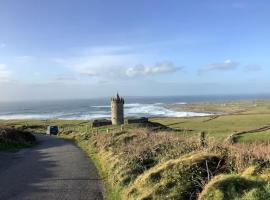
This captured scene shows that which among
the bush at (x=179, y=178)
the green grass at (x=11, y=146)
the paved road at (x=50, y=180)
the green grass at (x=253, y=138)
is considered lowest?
the green grass at (x=11, y=146)

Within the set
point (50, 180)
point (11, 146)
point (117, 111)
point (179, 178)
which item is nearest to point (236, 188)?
point (179, 178)

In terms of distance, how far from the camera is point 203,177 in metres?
11.3

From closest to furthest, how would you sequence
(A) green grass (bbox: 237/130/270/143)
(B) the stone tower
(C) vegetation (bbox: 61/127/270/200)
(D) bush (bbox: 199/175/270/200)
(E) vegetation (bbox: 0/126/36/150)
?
(D) bush (bbox: 199/175/270/200), (C) vegetation (bbox: 61/127/270/200), (A) green grass (bbox: 237/130/270/143), (E) vegetation (bbox: 0/126/36/150), (B) the stone tower

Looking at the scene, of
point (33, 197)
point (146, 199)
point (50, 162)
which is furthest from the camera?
point (50, 162)

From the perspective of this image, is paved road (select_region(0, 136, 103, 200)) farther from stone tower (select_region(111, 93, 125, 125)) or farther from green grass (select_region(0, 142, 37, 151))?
stone tower (select_region(111, 93, 125, 125))

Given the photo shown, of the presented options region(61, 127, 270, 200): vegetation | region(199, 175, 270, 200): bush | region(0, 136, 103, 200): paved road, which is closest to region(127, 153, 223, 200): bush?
region(61, 127, 270, 200): vegetation

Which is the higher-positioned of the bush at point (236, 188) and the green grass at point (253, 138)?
the bush at point (236, 188)

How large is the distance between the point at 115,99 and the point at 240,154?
46293 millimetres

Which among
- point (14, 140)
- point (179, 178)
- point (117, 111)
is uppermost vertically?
point (117, 111)

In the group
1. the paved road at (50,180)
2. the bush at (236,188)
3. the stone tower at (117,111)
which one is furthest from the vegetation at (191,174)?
the stone tower at (117,111)

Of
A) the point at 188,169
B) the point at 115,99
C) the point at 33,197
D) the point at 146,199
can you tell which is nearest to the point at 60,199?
the point at 33,197

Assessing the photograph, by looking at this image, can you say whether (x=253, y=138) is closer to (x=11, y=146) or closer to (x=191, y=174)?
(x=191, y=174)

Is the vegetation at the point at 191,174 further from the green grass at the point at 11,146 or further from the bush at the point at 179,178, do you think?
the green grass at the point at 11,146

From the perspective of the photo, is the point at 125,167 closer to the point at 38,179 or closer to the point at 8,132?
the point at 38,179
